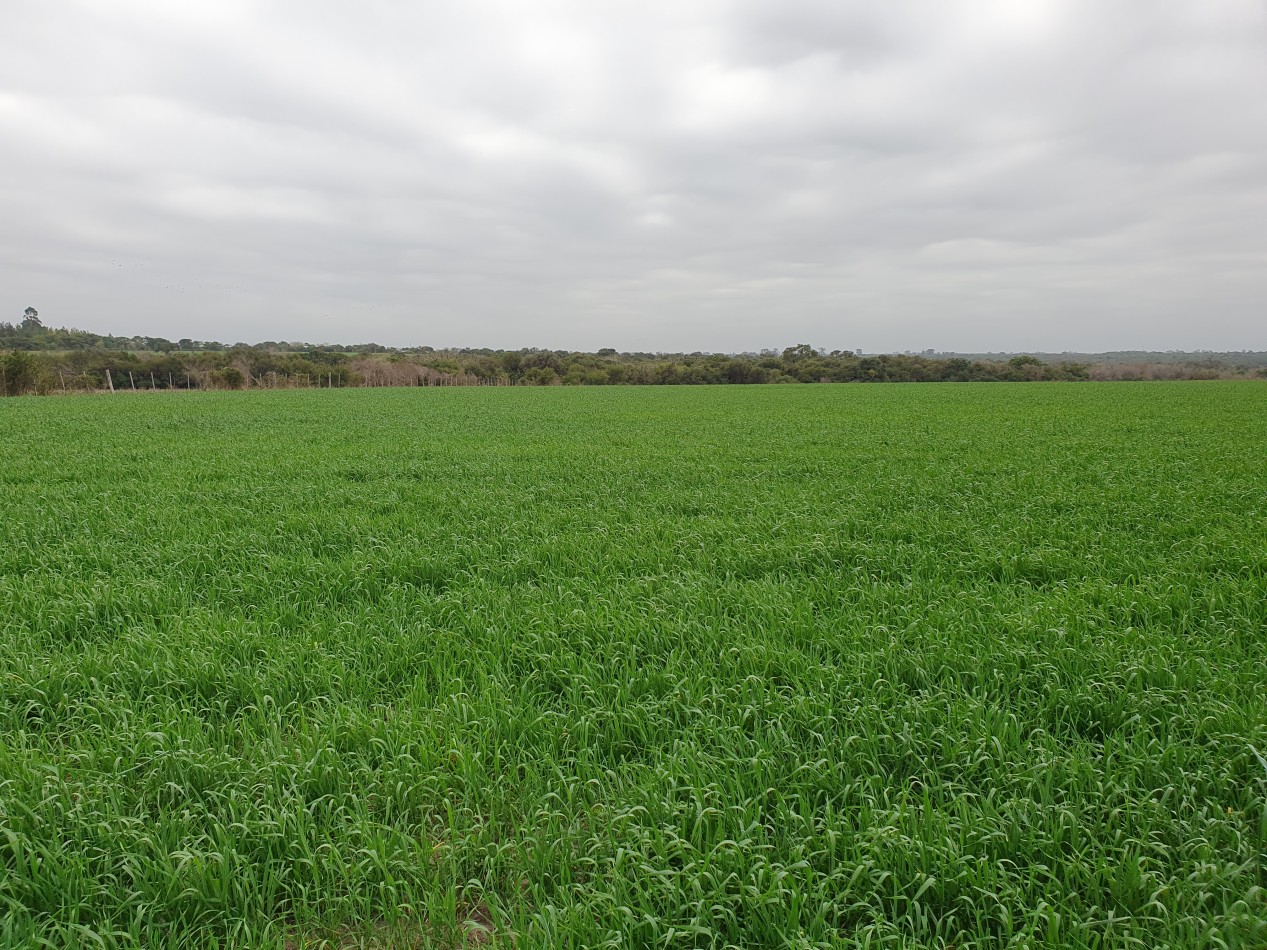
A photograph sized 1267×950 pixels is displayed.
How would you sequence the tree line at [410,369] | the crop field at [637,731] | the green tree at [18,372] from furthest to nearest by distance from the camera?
1. the tree line at [410,369]
2. the green tree at [18,372]
3. the crop field at [637,731]

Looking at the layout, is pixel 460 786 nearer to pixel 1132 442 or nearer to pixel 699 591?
pixel 699 591

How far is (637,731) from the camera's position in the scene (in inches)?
141

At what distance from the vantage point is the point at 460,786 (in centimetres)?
315

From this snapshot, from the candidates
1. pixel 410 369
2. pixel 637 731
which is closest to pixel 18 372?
pixel 410 369

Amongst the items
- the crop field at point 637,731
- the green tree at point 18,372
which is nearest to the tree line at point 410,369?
the green tree at point 18,372

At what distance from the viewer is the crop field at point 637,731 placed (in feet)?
7.84

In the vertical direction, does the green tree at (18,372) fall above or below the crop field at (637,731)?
above

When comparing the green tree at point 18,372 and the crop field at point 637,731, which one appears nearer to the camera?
the crop field at point 637,731

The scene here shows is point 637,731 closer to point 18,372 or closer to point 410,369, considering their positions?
point 18,372

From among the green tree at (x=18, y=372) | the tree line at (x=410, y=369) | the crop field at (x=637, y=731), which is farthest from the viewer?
the tree line at (x=410, y=369)

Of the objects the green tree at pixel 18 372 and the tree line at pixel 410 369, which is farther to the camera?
the tree line at pixel 410 369

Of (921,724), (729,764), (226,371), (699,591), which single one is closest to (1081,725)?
(921,724)

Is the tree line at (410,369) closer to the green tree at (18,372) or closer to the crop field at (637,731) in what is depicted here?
the green tree at (18,372)

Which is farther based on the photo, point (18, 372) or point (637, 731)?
point (18, 372)
